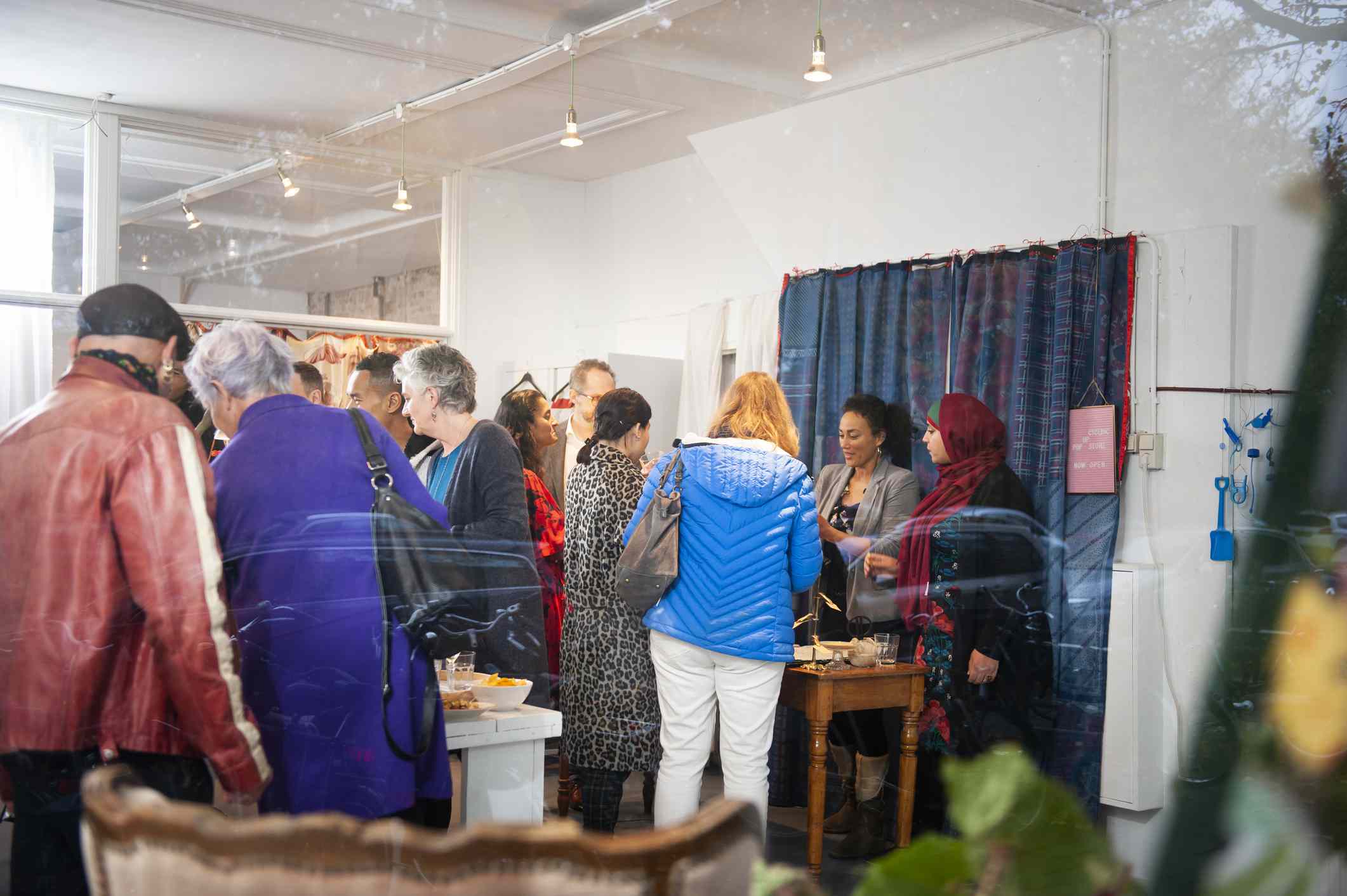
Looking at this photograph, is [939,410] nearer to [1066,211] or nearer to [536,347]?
[1066,211]

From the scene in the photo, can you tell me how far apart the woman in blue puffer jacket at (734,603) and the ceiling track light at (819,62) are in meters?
0.49

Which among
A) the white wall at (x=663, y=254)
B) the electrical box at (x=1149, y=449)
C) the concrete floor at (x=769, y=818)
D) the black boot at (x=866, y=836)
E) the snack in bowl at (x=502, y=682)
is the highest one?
the white wall at (x=663, y=254)

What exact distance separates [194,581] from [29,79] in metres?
0.53

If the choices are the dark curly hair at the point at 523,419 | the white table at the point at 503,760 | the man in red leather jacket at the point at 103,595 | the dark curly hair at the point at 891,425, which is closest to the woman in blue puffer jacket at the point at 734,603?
the dark curly hair at the point at 891,425

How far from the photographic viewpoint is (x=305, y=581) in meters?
1.19

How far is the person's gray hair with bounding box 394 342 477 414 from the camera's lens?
135 centimetres

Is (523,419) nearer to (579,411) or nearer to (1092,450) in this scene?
(579,411)

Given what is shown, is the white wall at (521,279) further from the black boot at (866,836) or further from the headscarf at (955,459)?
the black boot at (866,836)

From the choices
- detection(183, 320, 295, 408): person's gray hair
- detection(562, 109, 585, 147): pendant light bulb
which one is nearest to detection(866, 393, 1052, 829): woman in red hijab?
detection(562, 109, 585, 147): pendant light bulb

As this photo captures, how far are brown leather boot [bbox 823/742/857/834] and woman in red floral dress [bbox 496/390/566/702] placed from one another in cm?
45

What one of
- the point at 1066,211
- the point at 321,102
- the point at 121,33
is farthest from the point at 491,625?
the point at 1066,211

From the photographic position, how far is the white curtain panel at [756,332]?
1.71 meters

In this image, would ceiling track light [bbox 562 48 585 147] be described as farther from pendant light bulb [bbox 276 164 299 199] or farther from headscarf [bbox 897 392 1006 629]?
headscarf [bbox 897 392 1006 629]

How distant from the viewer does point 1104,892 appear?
16.8 inches
